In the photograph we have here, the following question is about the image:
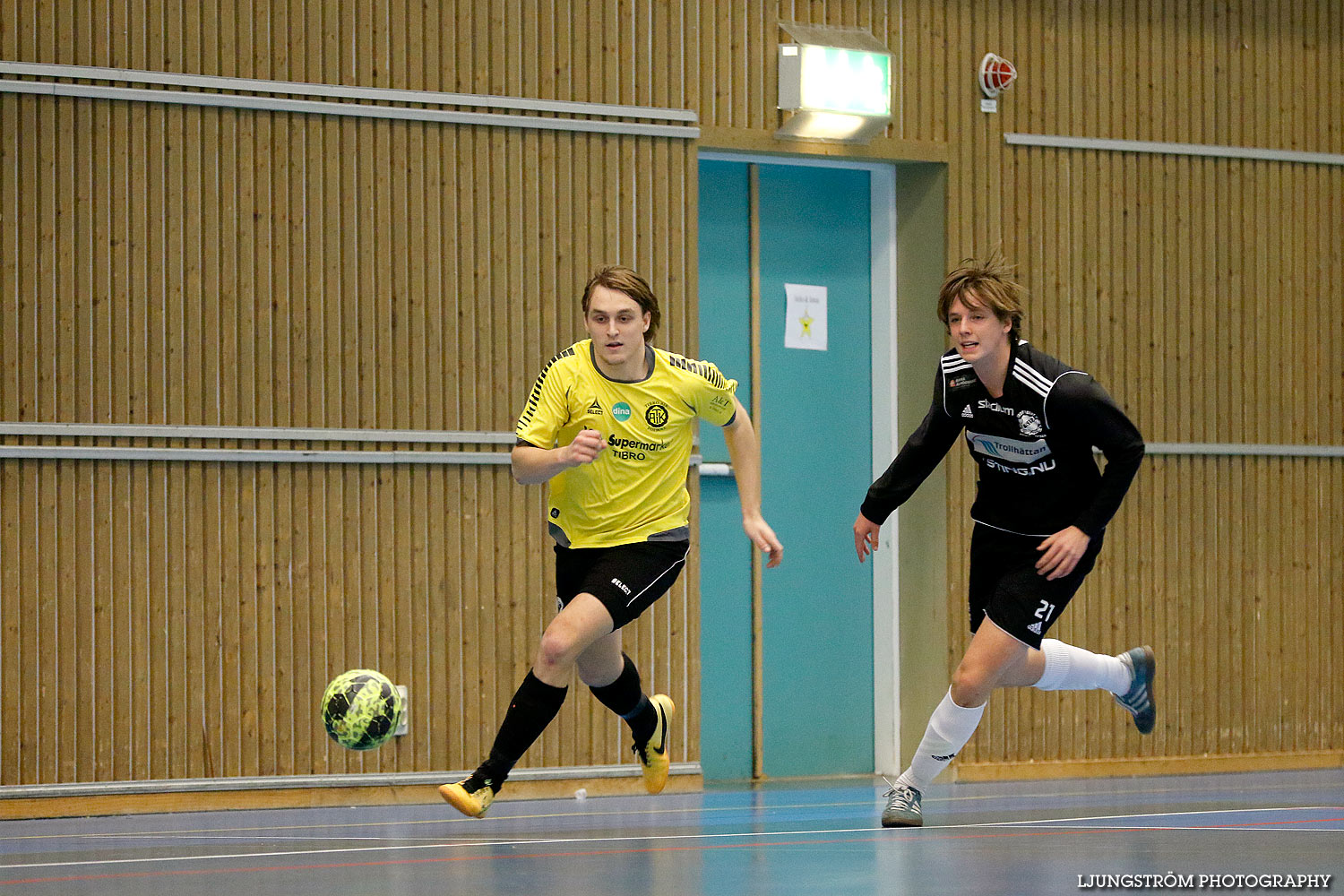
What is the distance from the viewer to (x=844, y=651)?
859 centimetres

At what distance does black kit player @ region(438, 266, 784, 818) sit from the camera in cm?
517

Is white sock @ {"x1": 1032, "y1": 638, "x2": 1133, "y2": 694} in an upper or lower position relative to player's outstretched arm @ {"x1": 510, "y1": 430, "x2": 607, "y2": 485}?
lower

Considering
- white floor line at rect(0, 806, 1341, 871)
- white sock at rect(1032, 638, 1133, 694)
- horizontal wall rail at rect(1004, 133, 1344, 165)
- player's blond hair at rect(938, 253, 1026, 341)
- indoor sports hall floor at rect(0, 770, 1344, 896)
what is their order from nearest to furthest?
indoor sports hall floor at rect(0, 770, 1344, 896) → white floor line at rect(0, 806, 1341, 871) → player's blond hair at rect(938, 253, 1026, 341) → white sock at rect(1032, 638, 1133, 694) → horizontal wall rail at rect(1004, 133, 1344, 165)

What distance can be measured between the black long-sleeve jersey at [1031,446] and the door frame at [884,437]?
313 centimetres

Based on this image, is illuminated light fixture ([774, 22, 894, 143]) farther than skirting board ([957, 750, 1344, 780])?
No

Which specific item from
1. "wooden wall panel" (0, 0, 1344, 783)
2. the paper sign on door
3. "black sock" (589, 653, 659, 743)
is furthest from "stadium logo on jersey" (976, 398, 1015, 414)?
the paper sign on door

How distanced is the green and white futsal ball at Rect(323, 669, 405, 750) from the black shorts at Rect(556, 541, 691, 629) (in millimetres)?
969

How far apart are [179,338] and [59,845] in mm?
2583

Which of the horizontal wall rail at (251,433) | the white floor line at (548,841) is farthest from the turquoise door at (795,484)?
the white floor line at (548,841)

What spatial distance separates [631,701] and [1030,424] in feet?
5.86

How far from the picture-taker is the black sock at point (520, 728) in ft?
16.9

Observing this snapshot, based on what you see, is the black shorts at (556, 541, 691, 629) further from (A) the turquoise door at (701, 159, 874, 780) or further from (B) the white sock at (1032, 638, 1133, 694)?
(A) the turquoise door at (701, 159, 874, 780)

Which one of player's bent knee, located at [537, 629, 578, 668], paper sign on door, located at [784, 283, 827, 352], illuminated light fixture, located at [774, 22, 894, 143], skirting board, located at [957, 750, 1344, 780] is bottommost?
skirting board, located at [957, 750, 1344, 780]

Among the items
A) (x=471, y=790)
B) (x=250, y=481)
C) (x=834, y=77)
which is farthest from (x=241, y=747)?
(x=834, y=77)
